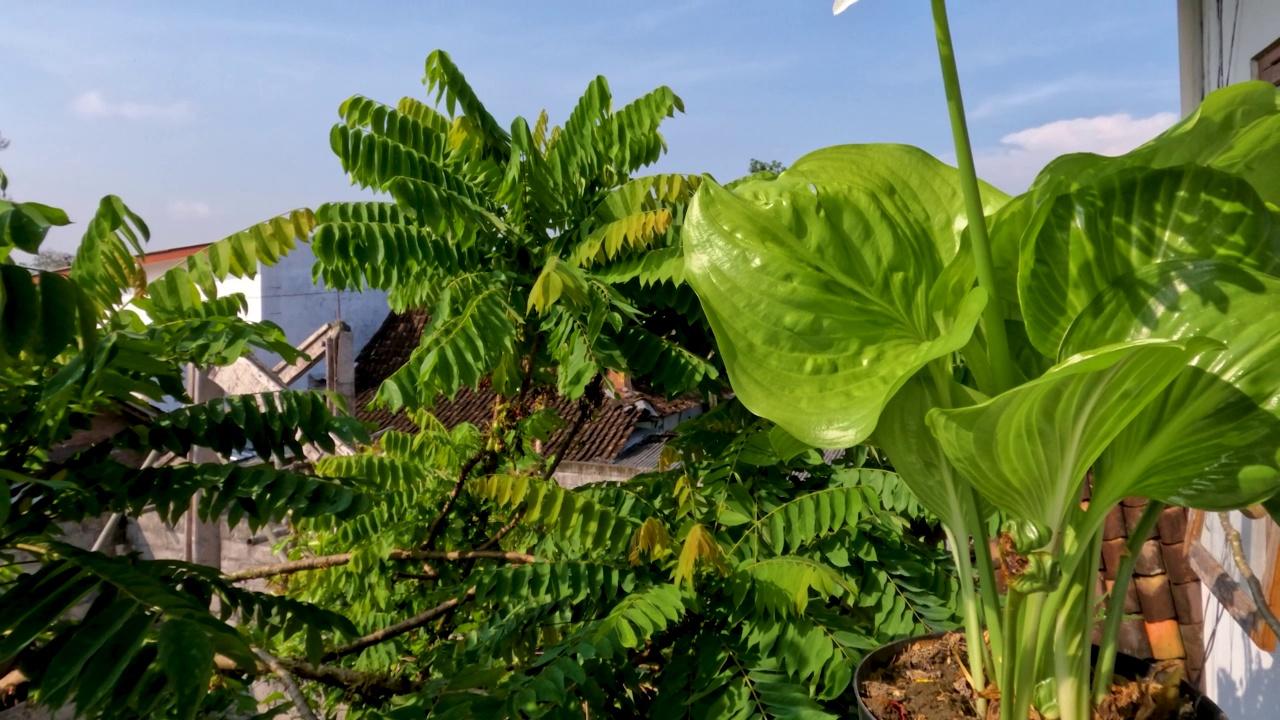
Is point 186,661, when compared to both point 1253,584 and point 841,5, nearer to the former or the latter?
point 841,5

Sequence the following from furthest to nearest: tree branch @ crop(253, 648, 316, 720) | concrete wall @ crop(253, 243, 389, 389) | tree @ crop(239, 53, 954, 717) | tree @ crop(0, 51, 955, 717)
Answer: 1. concrete wall @ crop(253, 243, 389, 389)
2. tree @ crop(239, 53, 954, 717)
3. tree branch @ crop(253, 648, 316, 720)
4. tree @ crop(0, 51, 955, 717)

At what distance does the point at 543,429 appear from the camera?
9.09 ft

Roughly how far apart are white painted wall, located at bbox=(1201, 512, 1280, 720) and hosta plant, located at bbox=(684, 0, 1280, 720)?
1.39 metres

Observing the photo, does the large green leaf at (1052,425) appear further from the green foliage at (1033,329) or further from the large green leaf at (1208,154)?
the large green leaf at (1208,154)

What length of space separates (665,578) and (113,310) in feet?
4.88

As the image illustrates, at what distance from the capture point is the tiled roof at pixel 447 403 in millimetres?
11078

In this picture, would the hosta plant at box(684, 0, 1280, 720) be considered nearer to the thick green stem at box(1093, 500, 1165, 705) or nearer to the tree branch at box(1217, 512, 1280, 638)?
the thick green stem at box(1093, 500, 1165, 705)

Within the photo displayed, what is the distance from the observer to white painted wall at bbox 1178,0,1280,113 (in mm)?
1948

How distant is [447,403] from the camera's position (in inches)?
494

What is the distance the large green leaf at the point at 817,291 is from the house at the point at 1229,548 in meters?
1.13

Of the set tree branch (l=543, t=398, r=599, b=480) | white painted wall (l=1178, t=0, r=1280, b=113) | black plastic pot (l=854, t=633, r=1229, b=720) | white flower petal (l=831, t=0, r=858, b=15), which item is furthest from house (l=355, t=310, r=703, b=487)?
white flower petal (l=831, t=0, r=858, b=15)

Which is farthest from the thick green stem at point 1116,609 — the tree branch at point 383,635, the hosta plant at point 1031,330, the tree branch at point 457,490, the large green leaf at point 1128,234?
the tree branch at point 457,490

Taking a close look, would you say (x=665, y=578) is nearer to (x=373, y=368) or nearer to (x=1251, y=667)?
(x=1251, y=667)

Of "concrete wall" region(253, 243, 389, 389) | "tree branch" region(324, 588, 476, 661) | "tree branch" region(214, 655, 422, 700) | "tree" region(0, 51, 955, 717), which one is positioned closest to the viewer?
"tree" region(0, 51, 955, 717)
